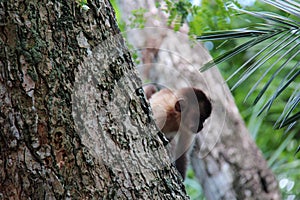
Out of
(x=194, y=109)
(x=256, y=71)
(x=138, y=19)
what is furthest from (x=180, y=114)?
(x=256, y=71)

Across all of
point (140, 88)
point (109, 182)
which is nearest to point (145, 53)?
point (140, 88)

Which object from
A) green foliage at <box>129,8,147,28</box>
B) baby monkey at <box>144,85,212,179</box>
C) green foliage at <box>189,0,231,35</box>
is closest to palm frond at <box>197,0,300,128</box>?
green foliage at <box>189,0,231,35</box>

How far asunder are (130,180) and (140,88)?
0.31 metres

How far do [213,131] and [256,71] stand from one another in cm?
92

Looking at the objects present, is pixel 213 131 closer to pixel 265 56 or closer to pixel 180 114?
pixel 180 114

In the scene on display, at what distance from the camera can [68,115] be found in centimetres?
150

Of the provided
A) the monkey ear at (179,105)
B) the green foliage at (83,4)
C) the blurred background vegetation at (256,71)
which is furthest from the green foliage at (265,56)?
the green foliage at (83,4)

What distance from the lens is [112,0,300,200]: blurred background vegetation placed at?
303 centimetres

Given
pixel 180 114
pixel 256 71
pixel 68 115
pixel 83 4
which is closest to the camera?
pixel 68 115

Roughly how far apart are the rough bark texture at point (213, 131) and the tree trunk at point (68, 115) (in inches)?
71.4

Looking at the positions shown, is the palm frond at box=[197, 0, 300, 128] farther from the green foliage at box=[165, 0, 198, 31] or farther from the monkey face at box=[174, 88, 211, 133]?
the monkey face at box=[174, 88, 211, 133]

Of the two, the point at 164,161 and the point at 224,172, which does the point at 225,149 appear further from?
the point at 164,161

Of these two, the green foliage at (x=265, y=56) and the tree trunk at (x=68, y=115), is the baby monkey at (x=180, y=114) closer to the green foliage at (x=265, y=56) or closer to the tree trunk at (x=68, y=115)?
the green foliage at (x=265, y=56)

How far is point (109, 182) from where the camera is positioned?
153 centimetres
